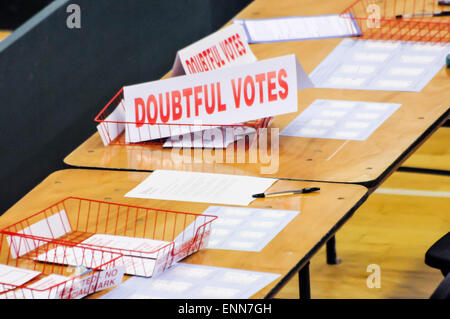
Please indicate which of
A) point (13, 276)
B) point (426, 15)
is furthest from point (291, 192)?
point (426, 15)

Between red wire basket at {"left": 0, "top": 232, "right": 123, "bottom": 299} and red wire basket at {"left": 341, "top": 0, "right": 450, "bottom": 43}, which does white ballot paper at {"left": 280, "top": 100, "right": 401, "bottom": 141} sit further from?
red wire basket at {"left": 0, "top": 232, "right": 123, "bottom": 299}

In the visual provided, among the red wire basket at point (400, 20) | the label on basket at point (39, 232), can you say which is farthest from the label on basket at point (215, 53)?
the label on basket at point (39, 232)

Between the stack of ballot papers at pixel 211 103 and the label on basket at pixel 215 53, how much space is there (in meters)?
0.13

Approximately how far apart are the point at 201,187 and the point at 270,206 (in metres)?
0.21

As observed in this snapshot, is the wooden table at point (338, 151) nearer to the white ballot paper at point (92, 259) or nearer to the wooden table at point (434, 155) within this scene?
the white ballot paper at point (92, 259)

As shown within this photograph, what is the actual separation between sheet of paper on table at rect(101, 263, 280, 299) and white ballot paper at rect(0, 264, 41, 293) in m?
0.18

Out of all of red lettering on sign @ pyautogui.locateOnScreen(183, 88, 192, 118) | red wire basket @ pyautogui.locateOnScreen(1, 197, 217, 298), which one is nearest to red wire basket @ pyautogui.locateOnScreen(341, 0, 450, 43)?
red lettering on sign @ pyautogui.locateOnScreen(183, 88, 192, 118)

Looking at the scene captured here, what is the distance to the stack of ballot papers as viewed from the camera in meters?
2.42

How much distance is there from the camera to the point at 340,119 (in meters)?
2.56

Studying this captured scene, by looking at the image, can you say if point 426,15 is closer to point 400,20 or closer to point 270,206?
point 400,20

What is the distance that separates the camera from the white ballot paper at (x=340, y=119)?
97.2 inches

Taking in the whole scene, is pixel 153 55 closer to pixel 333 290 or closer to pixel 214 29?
pixel 214 29
